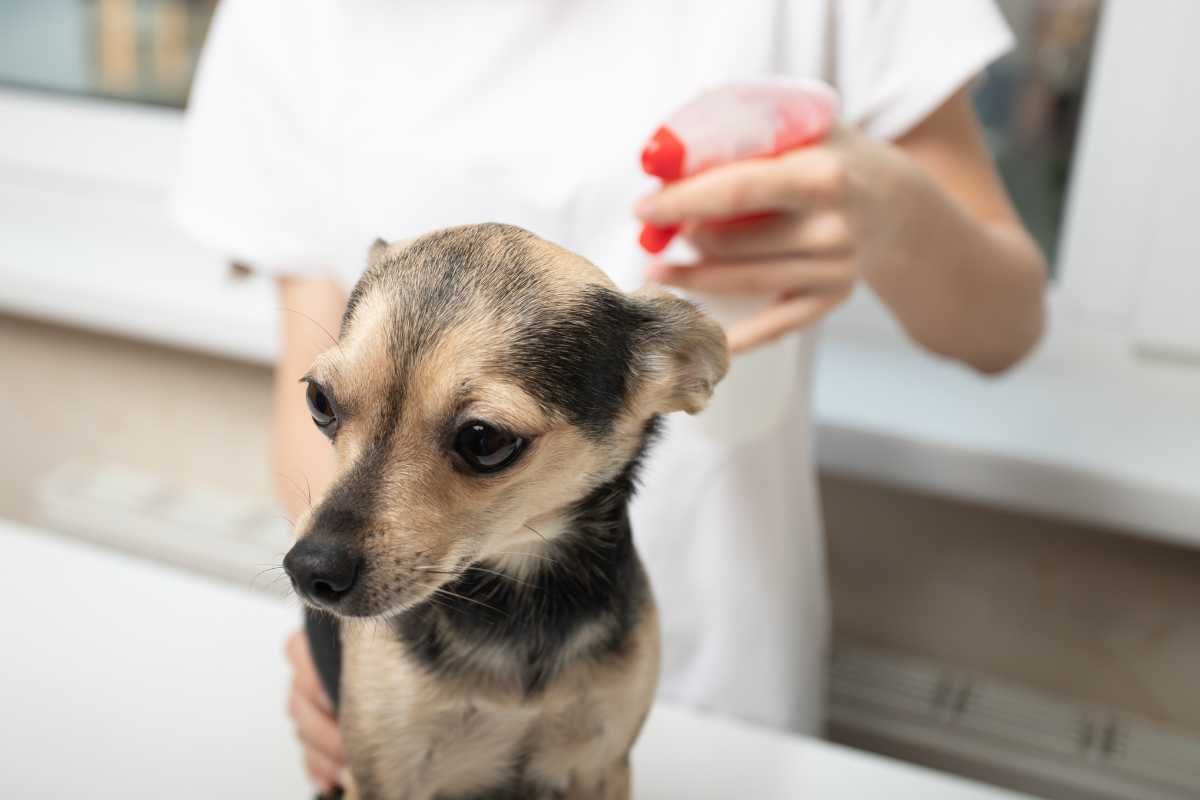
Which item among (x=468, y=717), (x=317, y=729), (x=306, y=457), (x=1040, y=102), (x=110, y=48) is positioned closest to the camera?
(x=468, y=717)

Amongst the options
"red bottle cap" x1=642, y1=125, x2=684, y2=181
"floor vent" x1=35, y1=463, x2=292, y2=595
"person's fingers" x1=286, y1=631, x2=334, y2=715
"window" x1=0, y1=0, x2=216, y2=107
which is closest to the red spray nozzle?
"red bottle cap" x1=642, y1=125, x2=684, y2=181

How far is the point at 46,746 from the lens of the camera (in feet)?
1.67

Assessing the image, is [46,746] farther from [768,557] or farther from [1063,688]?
[1063,688]

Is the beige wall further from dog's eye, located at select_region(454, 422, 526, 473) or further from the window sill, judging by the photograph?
dog's eye, located at select_region(454, 422, 526, 473)

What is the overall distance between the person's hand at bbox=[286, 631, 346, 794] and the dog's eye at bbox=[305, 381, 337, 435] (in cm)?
19

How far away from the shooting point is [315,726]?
1.60 ft

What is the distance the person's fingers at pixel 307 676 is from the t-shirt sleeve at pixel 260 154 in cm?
28

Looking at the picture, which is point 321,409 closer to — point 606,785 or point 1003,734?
point 606,785

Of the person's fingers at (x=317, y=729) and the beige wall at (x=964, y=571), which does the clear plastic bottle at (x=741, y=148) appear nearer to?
the person's fingers at (x=317, y=729)

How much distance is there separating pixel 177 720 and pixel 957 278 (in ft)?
1.69

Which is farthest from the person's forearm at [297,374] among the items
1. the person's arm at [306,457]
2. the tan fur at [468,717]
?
the tan fur at [468,717]

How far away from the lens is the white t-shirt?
58 cm

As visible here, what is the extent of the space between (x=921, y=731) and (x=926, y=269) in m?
0.56

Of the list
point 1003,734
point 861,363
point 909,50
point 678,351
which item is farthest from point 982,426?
point 678,351
